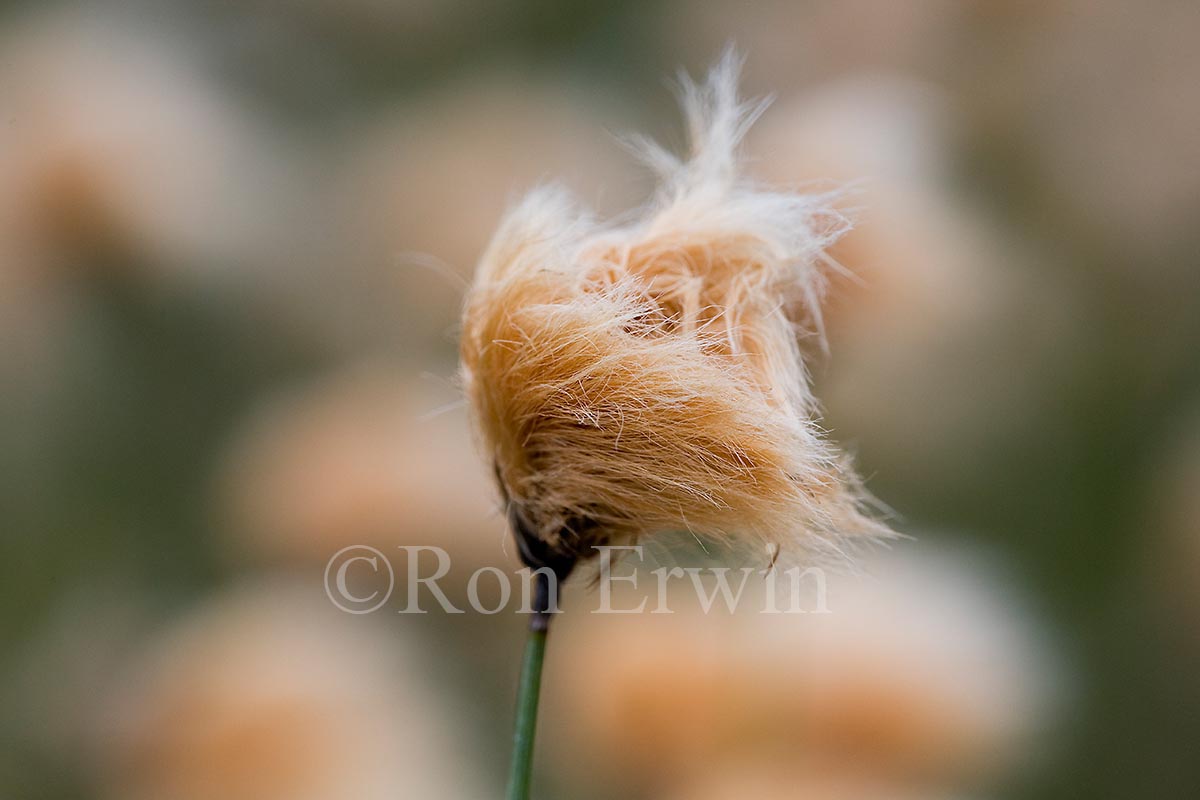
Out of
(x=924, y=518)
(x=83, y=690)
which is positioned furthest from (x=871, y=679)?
(x=83, y=690)

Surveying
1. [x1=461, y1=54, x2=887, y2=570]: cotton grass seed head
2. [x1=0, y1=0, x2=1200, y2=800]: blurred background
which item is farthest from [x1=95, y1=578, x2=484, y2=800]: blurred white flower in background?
[x1=461, y1=54, x2=887, y2=570]: cotton grass seed head

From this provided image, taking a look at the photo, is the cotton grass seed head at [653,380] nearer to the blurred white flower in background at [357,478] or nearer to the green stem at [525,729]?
the green stem at [525,729]

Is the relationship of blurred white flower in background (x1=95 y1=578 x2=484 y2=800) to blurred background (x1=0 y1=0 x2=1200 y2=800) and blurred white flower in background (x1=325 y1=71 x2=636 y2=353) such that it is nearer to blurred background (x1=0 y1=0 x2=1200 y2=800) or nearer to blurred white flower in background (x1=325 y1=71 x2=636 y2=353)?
blurred background (x1=0 y1=0 x2=1200 y2=800)

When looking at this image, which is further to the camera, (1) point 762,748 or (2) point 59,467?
(2) point 59,467

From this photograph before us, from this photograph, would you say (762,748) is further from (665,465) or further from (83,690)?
(83,690)

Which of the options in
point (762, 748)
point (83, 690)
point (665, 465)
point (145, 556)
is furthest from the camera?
point (145, 556)
